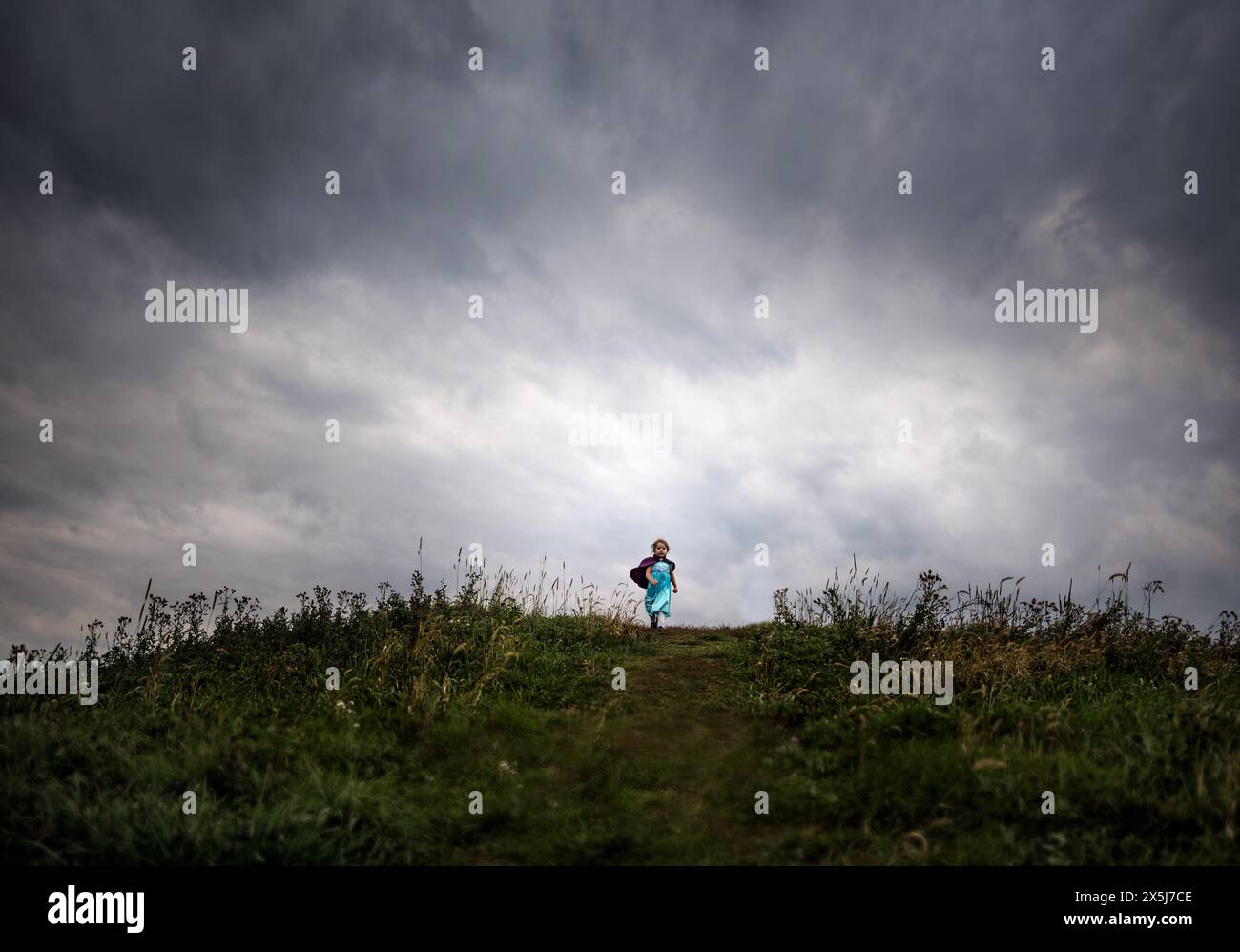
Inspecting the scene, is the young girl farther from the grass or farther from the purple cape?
the grass

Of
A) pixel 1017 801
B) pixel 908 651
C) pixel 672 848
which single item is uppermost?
pixel 908 651

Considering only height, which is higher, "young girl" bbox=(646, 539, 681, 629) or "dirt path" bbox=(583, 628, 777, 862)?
"young girl" bbox=(646, 539, 681, 629)

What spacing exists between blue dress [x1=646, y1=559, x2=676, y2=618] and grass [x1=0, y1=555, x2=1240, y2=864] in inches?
152

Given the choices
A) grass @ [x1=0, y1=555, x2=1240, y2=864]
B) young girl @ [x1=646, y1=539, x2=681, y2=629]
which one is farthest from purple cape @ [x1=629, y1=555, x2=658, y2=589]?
grass @ [x1=0, y1=555, x2=1240, y2=864]

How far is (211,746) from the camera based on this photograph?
7727 mm

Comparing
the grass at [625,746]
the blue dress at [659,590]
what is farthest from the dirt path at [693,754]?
the blue dress at [659,590]

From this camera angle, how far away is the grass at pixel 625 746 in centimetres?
602

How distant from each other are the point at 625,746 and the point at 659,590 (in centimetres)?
854

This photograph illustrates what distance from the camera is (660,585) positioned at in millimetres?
17578

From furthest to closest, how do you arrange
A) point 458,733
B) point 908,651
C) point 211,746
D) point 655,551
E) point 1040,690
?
point 655,551 < point 908,651 < point 1040,690 < point 458,733 < point 211,746

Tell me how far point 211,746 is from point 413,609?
5.35 meters

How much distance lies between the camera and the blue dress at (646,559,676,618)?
17.5 metres

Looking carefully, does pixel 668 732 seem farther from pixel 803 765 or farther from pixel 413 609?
pixel 413 609
